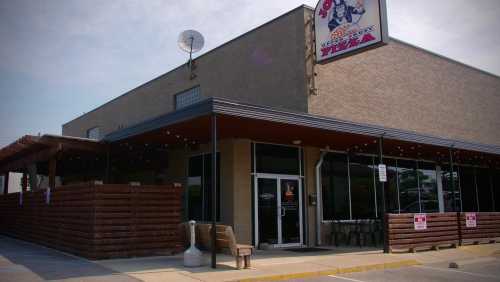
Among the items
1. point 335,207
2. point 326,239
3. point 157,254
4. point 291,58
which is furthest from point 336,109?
point 157,254

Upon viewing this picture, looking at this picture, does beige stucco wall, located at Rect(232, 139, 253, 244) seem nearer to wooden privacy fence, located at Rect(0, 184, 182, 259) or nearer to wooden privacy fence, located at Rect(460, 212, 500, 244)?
wooden privacy fence, located at Rect(0, 184, 182, 259)

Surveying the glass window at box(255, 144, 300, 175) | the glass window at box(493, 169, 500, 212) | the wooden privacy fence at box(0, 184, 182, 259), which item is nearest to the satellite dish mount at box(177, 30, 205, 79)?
the glass window at box(255, 144, 300, 175)

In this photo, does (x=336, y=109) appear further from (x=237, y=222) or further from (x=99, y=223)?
(x=99, y=223)

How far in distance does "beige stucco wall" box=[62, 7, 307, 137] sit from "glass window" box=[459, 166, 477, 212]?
1126cm

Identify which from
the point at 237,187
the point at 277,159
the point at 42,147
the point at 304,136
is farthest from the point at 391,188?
the point at 42,147

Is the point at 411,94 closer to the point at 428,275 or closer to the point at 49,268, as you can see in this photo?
the point at 428,275

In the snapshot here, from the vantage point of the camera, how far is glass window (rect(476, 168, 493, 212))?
→ 77.5 ft

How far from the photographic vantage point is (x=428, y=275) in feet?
34.6

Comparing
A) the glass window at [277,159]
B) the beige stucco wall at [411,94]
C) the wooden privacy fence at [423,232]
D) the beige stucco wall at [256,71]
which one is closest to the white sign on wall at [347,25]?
the beige stucco wall at [256,71]

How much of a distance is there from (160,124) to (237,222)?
388 cm

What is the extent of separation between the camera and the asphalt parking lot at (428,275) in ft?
32.6

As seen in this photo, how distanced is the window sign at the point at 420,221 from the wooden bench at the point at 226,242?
20.6 ft

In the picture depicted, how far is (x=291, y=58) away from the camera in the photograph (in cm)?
1630

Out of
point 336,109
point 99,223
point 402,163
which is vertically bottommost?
point 99,223
